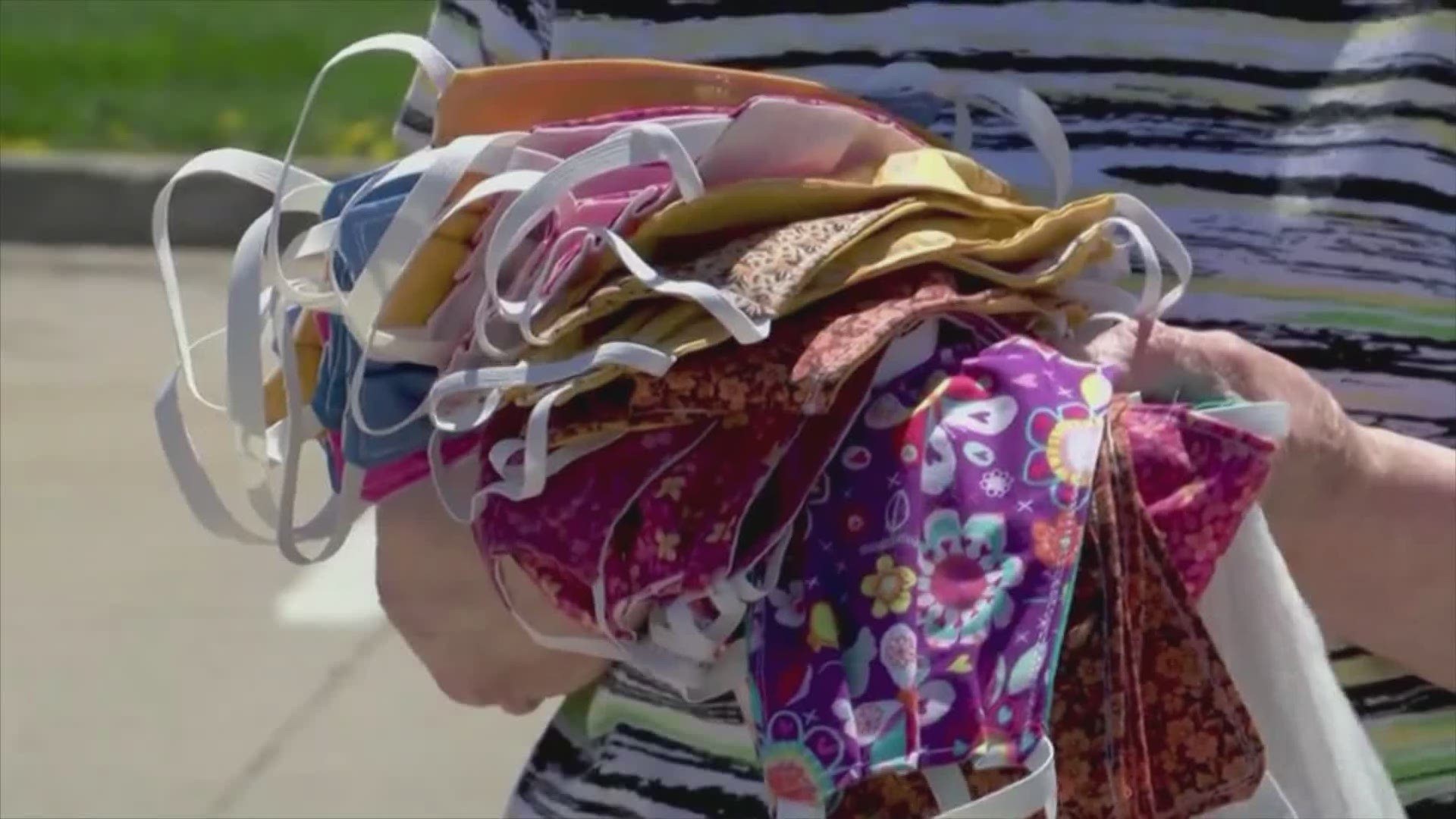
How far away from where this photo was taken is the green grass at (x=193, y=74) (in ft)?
27.7

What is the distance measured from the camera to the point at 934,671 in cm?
108

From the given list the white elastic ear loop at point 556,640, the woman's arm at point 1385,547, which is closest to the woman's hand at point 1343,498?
the woman's arm at point 1385,547

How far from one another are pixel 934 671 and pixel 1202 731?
168 mm

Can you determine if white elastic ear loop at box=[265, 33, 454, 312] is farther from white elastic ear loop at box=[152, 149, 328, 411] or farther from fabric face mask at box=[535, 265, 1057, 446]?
fabric face mask at box=[535, 265, 1057, 446]

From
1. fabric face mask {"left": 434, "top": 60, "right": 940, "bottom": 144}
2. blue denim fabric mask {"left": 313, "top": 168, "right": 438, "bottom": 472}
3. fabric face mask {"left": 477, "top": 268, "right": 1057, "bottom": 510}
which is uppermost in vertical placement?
fabric face mask {"left": 434, "top": 60, "right": 940, "bottom": 144}

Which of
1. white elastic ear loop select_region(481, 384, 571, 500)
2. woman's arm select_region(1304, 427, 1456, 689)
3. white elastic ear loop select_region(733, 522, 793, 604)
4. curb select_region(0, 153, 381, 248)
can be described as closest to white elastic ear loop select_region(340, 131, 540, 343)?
white elastic ear loop select_region(481, 384, 571, 500)

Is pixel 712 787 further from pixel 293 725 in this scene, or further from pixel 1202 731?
pixel 293 725

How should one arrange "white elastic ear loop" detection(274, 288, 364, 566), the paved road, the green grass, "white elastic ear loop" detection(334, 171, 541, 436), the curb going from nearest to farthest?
"white elastic ear loop" detection(334, 171, 541, 436) → "white elastic ear loop" detection(274, 288, 364, 566) → the paved road → the curb → the green grass

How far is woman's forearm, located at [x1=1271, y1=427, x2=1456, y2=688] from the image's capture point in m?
1.31

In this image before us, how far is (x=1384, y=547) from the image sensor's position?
1.33 metres

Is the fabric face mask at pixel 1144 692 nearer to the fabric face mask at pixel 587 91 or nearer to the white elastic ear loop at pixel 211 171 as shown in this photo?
the fabric face mask at pixel 587 91

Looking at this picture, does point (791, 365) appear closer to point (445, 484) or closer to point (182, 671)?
point (445, 484)

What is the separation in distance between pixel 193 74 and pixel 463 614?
8.36 meters

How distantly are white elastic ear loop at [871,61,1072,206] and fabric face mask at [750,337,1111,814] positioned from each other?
0.73 ft
